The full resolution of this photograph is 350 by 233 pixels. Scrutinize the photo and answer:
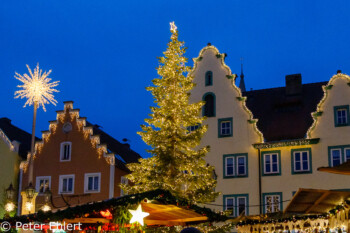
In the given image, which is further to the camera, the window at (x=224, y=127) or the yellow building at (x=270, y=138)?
the window at (x=224, y=127)

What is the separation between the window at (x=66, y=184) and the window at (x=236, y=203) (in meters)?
11.0

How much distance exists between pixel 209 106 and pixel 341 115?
8417 mm

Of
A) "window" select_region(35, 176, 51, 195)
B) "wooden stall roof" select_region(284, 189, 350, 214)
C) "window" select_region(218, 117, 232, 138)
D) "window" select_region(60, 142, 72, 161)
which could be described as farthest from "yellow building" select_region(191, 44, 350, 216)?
"wooden stall roof" select_region(284, 189, 350, 214)

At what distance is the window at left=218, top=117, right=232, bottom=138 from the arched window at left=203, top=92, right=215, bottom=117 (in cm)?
80

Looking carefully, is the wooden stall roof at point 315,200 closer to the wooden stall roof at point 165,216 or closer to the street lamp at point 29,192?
the wooden stall roof at point 165,216

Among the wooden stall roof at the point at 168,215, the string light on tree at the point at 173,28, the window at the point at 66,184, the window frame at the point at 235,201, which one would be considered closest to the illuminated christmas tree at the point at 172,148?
the string light on tree at the point at 173,28

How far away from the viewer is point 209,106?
1494 inches

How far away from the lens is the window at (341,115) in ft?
114

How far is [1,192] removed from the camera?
40.3 m

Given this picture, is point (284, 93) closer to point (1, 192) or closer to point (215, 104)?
point (215, 104)

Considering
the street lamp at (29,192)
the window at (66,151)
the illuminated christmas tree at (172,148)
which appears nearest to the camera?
the street lamp at (29,192)

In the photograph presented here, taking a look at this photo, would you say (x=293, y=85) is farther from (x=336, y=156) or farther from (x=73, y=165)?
(x=73, y=165)

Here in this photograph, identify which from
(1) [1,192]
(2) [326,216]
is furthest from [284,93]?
(2) [326,216]

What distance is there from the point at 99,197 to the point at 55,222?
24177 millimetres
